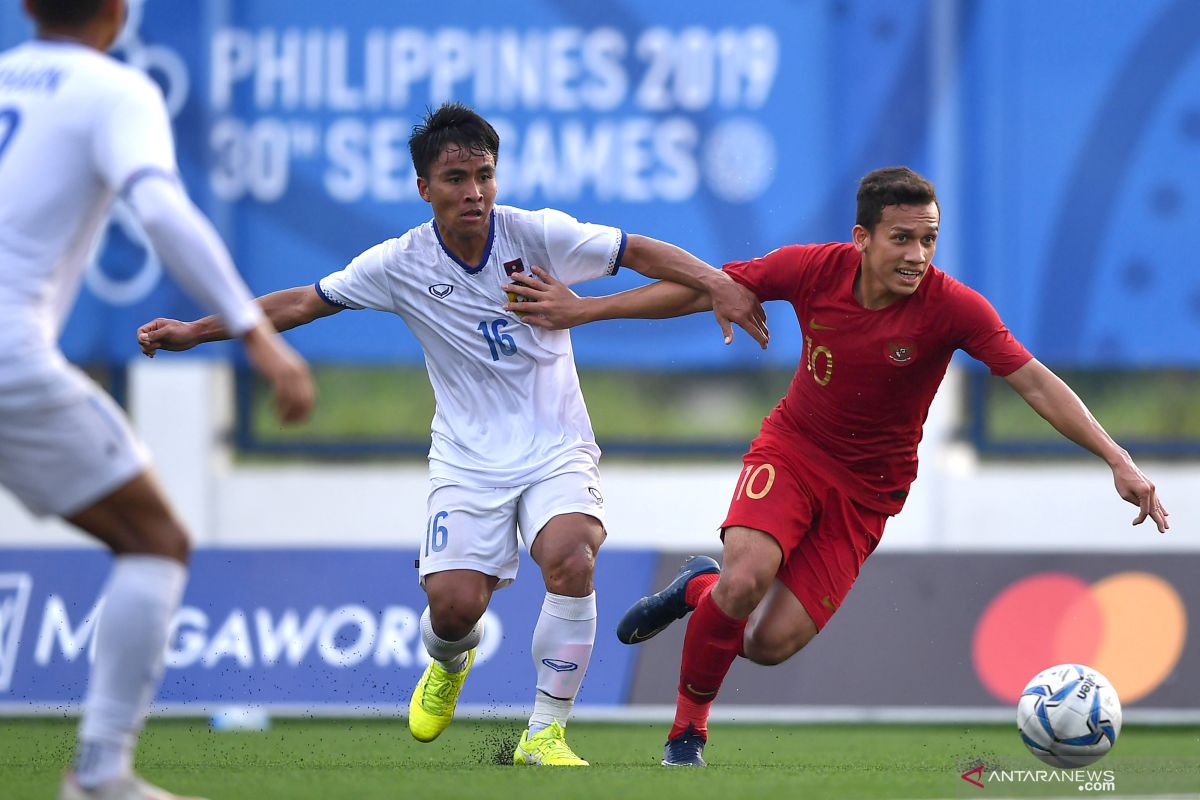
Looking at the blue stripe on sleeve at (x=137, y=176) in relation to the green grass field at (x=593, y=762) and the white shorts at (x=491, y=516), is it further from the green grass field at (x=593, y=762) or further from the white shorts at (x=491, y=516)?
the white shorts at (x=491, y=516)

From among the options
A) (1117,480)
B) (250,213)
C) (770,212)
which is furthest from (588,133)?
(1117,480)

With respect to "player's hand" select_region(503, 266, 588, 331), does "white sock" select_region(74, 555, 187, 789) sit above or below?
below

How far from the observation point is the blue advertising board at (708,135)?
1116 cm

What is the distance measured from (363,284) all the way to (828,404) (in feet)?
6.26

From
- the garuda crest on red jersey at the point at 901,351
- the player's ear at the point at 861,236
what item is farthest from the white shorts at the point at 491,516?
the player's ear at the point at 861,236

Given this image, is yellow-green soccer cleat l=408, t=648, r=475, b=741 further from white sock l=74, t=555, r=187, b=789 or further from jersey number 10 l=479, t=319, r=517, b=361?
white sock l=74, t=555, r=187, b=789

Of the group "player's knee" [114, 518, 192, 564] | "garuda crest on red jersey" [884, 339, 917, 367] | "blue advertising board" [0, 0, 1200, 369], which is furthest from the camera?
"blue advertising board" [0, 0, 1200, 369]

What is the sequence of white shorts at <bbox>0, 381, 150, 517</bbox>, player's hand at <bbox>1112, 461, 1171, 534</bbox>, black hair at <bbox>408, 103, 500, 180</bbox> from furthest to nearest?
1. black hair at <bbox>408, 103, 500, 180</bbox>
2. player's hand at <bbox>1112, 461, 1171, 534</bbox>
3. white shorts at <bbox>0, 381, 150, 517</bbox>

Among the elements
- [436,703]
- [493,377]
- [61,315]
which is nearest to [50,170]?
[61,315]

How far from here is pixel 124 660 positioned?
4.01 metres

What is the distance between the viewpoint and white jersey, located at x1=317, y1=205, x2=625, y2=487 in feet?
20.5

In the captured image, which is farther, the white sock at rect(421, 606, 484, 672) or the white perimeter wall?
the white perimeter wall

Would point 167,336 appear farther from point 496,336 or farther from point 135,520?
point 135,520

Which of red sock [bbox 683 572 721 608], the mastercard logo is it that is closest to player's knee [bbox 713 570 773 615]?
red sock [bbox 683 572 721 608]
